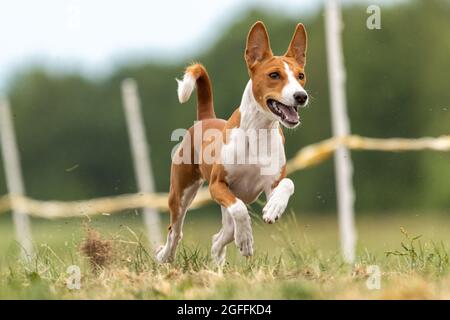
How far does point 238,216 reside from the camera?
18.0 ft

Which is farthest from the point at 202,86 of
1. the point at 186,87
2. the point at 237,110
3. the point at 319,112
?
the point at 319,112

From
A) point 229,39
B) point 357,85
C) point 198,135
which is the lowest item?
point 198,135

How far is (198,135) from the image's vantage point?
621 cm

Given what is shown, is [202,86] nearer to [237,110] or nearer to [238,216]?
[237,110]

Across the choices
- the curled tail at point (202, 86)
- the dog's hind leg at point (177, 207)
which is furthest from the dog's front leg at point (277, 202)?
the curled tail at point (202, 86)

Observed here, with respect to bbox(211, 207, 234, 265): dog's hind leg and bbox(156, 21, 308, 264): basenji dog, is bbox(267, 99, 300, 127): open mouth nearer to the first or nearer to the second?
bbox(156, 21, 308, 264): basenji dog

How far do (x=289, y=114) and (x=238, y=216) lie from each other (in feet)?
2.07

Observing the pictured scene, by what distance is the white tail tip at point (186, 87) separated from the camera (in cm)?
623

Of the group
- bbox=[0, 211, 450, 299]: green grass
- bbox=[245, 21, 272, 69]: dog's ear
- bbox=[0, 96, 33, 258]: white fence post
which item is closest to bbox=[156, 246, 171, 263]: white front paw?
bbox=[0, 211, 450, 299]: green grass

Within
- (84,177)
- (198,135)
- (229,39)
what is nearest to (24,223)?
(198,135)

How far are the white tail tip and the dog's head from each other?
2.03 feet
